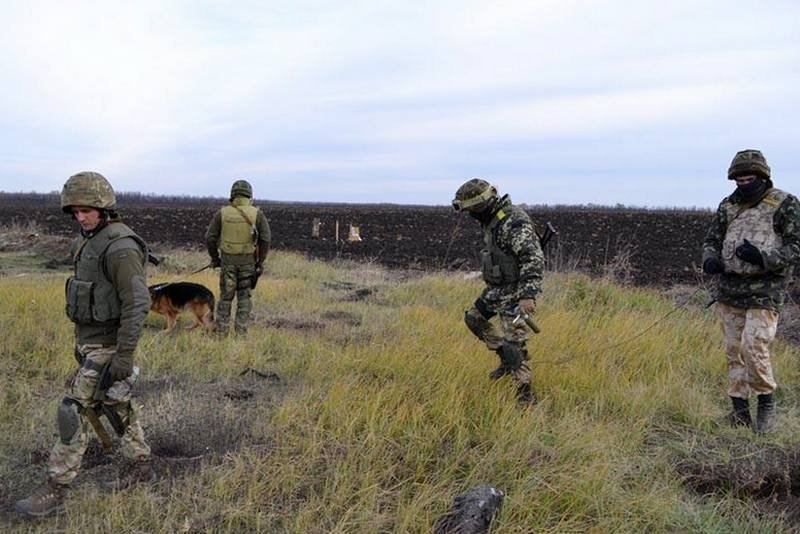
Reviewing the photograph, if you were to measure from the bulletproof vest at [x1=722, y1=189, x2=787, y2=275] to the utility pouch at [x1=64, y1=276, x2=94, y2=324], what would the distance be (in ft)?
13.8

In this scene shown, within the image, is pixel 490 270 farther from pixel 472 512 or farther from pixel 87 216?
pixel 87 216

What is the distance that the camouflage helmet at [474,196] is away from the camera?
4.55 m

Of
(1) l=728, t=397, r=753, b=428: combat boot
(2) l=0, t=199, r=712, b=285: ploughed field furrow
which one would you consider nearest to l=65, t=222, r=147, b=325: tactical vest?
(1) l=728, t=397, r=753, b=428: combat boot

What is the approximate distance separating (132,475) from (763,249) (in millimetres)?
4306

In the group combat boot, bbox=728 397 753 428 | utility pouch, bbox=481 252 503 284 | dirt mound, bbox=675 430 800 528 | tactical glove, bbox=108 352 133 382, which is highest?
utility pouch, bbox=481 252 503 284

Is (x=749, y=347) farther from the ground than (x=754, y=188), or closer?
closer

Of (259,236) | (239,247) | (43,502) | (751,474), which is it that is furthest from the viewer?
(259,236)

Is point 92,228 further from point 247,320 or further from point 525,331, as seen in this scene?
point 247,320

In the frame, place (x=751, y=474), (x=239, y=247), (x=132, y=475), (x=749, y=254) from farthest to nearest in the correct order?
(x=239, y=247)
(x=749, y=254)
(x=751, y=474)
(x=132, y=475)

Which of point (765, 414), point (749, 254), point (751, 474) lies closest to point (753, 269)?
point (749, 254)

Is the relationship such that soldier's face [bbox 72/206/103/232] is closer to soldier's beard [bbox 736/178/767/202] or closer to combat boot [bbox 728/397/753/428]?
soldier's beard [bbox 736/178/767/202]

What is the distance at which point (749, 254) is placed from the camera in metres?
4.33

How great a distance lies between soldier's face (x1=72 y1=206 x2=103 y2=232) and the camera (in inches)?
126

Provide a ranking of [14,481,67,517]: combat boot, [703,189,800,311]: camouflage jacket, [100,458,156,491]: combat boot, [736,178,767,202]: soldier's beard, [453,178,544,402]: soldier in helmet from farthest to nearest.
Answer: [453,178,544,402]: soldier in helmet
[736,178,767,202]: soldier's beard
[703,189,800,311]: camouflage jacket
[100,458,156,491]: combat boot
[14,481,67,517]: combat boot
